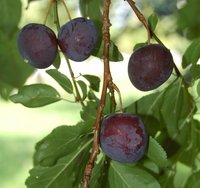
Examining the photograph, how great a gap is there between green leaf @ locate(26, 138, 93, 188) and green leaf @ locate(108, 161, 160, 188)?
0.07 metres

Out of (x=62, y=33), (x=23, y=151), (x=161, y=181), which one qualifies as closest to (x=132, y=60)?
(x=62, y=33)

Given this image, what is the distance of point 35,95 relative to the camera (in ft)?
4.34

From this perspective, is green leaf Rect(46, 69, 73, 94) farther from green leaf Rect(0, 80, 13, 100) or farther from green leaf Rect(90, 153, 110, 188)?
green leaf Rect(0, 80, 13, 100)

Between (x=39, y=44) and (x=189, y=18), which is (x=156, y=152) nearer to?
(x=39, y=44)

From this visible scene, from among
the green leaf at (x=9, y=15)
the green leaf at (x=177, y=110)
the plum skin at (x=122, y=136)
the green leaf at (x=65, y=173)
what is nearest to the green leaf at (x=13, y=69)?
the green leaf at (x=9, y=15)

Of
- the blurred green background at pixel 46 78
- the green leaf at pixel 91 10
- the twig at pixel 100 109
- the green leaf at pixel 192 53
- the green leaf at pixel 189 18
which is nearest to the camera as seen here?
the twig at pixel 100 109

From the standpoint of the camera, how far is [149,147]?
3.83 feet

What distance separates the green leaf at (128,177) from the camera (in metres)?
1.21

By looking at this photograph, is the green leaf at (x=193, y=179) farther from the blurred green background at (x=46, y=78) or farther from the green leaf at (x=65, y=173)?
the blurred green background at (x=46, y=78)

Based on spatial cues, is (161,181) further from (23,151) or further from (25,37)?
(23,151)

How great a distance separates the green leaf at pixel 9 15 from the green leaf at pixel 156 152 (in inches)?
27.5

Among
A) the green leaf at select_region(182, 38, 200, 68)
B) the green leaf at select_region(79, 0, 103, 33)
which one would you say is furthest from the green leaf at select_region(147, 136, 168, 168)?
the green leaf at select_region(79, 0, 103, 33)

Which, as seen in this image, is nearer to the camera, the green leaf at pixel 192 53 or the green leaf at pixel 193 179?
the green leaf at pixel 192 53

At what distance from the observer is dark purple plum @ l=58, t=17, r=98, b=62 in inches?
47.9
